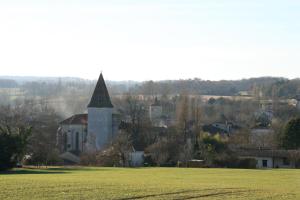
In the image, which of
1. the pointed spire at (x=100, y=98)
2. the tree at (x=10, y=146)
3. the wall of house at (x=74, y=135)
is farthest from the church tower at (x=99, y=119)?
the tree at (x=10, y=146)

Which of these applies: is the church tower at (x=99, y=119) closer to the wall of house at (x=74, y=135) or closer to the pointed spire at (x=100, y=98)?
the pointed spire at (x=100, y=98)

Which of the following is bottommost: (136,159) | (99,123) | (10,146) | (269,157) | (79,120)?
(136,159)

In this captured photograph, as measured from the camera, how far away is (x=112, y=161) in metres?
73.2

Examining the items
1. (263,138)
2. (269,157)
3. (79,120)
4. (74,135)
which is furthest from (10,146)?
(263,138)

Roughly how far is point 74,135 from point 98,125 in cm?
578

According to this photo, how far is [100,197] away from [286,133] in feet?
194

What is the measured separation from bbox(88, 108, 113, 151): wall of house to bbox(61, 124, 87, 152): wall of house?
311 centimetres

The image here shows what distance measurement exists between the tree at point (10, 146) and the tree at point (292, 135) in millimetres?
34242

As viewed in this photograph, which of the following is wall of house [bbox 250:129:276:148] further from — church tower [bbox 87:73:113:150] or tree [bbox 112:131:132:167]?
tree [bbox 112:131:132:167]

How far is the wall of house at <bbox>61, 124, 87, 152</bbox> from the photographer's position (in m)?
87.7

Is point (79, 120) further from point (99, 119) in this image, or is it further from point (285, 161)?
point (285, 161)

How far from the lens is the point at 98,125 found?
278ft

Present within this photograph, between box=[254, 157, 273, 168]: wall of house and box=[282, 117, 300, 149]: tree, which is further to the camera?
box=[282, 117, 300, 149]: tree

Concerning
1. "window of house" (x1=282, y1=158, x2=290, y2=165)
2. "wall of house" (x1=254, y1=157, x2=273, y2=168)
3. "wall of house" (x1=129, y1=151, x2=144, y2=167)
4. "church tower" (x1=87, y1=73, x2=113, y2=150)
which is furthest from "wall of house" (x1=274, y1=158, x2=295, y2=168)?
"church tower" (x1=87, y1=73, x2=113, y2=150)
